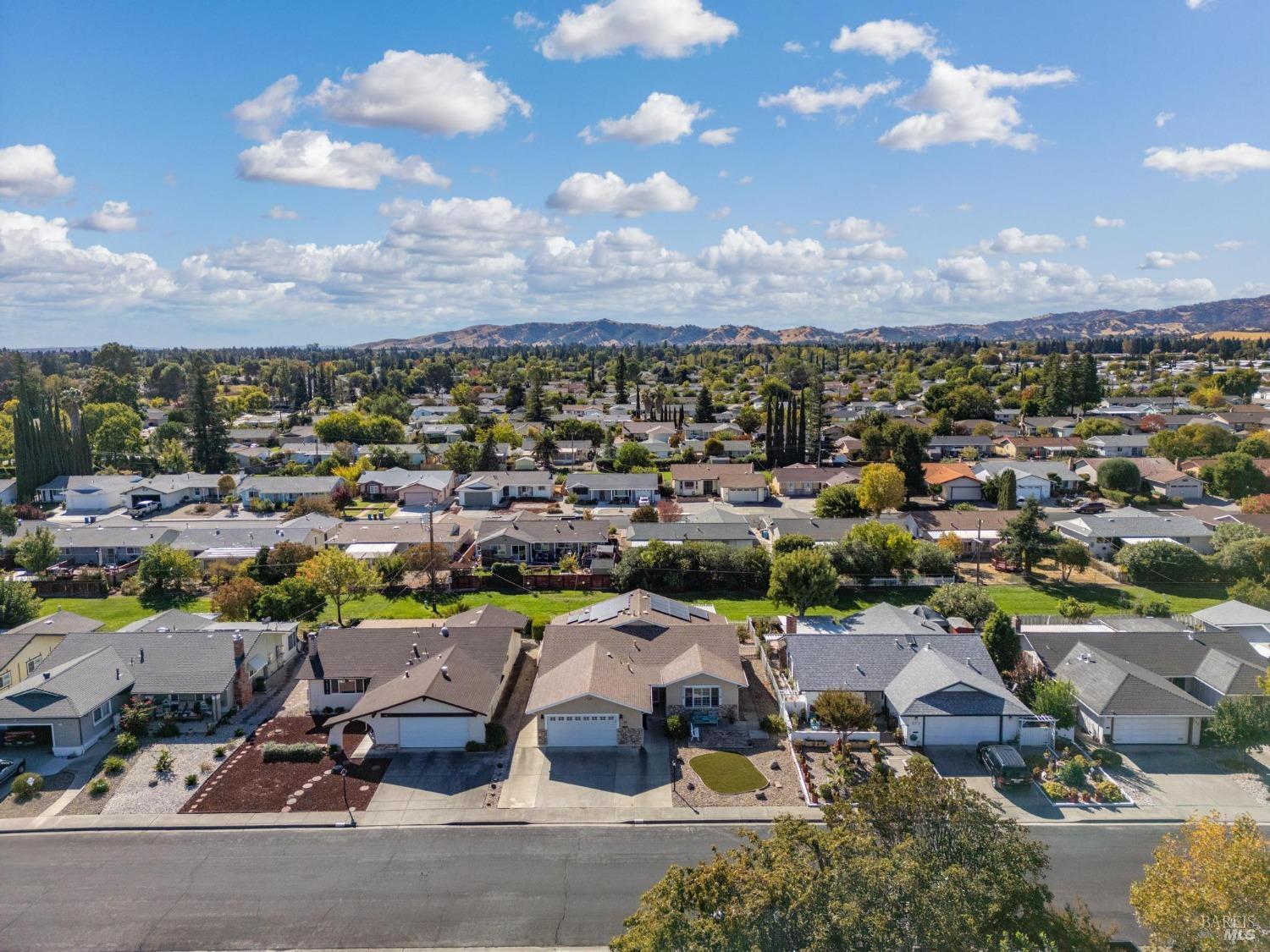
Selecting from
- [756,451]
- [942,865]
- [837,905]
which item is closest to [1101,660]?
[942,865]

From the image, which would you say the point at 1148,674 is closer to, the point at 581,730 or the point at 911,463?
the point at 581,730

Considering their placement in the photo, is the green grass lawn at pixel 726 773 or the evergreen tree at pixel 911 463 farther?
the evergreen tree at pixel 911 463

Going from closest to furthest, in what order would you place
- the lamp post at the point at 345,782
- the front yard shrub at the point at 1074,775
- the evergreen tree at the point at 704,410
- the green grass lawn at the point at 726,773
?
the lamp post at the point at 345,782, the front yard shrub at the point at 1074,775, the green grass lawn at the point at 726,773, the evergreen tree at the point at 704,410

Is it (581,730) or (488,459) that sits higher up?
(488,459)

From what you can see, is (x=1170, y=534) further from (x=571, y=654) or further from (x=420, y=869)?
(x=420, y=869)

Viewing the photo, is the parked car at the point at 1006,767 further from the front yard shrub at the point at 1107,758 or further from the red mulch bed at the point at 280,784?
the red mulch bed at the point at 280,784

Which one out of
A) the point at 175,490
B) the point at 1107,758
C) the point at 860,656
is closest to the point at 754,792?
the point at 860,656

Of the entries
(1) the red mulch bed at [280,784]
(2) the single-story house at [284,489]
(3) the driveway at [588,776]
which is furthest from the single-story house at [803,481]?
(1) the red mulch bed at [280,784]
